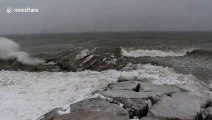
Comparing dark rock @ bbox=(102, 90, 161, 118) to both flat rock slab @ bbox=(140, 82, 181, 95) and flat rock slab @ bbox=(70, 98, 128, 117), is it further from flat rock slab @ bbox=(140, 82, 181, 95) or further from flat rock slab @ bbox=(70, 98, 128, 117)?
flat rock slab @ bbox=(140, 82, 181, 95)

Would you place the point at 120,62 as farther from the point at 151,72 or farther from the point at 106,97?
the point at 106,97

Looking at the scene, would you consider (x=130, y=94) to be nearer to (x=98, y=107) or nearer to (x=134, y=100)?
(x=134, y=100)

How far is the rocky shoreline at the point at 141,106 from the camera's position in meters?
6.84

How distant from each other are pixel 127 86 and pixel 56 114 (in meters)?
2.88

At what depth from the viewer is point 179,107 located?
741 centimetres

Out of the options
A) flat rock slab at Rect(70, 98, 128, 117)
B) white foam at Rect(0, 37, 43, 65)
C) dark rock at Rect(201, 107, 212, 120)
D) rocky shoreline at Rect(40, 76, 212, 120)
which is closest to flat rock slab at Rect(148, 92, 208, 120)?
rocky shoreline at Rect(40, 76, 212, 120)

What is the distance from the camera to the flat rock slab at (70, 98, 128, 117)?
721cm

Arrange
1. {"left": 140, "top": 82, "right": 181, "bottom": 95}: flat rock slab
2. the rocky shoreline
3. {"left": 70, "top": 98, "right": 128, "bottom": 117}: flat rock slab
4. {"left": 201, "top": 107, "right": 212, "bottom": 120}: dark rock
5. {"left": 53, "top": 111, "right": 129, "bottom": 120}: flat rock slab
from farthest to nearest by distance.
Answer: {"left": 140, "top": 82, "right": 181, "bottom": 95}: flat rock slab < {"left": 70, "top": 98, "right": 128, "bottom": 117}: flat rock slab < {"left": 201, "top": 107, "right": 212, "bottom": 120}: dark rock < the rocky shoreline < {"left": 53, "top": 111, "right": 129, "bottom": 120}: flat rock slab

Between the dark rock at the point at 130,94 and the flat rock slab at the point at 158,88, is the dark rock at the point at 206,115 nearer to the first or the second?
the dark rock at the point at 130,94

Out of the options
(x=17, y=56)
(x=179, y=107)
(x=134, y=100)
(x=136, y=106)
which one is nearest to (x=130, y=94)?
(x=134, y=100)

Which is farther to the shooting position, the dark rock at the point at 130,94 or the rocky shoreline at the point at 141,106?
the dark rock at the point at 130,94

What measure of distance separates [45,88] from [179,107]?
16.7ft

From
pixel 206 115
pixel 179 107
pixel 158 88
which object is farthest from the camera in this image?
pixel 158 88

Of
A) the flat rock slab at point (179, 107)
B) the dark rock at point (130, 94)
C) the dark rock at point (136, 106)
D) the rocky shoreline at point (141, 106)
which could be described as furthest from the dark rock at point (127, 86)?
the flat rock slab at point (179, 107)
